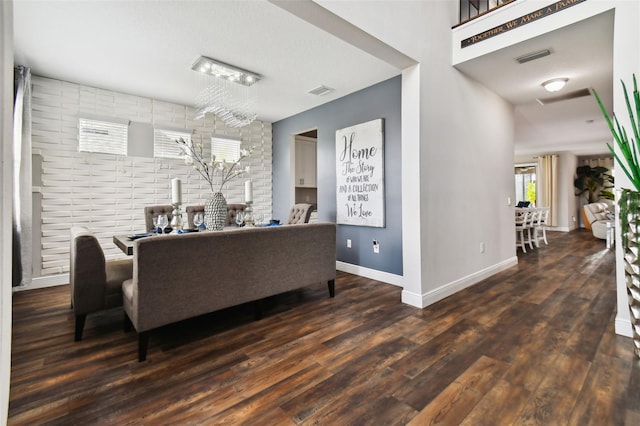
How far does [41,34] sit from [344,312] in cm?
368

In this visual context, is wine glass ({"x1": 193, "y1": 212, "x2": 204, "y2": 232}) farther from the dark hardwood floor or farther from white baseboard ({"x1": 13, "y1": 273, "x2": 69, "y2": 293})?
white baseboard ({"x1": 13, "y1": 273, "x2": 69, "y2": 293})

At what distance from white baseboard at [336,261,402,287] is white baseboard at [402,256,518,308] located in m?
0.55

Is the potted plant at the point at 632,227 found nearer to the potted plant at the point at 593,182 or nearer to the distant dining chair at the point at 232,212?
the distant dining chair at the point at 232,212

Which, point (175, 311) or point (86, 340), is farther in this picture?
point (86, 340)

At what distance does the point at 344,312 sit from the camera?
2666 mm

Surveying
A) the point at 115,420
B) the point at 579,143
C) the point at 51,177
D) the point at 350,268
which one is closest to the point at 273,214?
the point at 350,268

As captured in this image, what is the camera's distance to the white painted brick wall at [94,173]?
11.6ft

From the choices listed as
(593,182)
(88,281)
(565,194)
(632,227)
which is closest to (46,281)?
(88,281)

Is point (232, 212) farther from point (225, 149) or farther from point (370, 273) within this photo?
point (370, 273)

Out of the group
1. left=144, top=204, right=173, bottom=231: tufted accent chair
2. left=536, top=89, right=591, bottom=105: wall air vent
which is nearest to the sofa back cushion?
left=144, top=204, right=173, bottom=231: tufted accent chair

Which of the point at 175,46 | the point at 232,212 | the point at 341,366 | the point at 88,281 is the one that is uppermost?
the point at 175,46

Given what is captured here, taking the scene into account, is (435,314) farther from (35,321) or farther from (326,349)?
(35,321)

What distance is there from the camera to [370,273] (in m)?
3.83

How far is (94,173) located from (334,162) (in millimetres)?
3232
